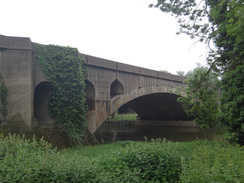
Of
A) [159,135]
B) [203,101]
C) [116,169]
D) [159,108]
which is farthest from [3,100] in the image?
[159,108]

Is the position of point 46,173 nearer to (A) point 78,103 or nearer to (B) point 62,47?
(A) point 78,103

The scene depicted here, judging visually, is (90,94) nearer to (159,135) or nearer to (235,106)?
(235,106)

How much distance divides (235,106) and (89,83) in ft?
25.9

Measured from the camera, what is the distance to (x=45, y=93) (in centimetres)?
1254

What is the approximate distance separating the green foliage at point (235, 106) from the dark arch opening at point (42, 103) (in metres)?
8.06

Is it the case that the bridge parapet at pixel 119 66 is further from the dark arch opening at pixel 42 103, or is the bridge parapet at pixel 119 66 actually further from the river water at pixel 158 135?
the river water at pixel 158 135

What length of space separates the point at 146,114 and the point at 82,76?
22783 mm

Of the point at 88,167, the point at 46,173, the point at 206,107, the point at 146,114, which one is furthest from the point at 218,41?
the point at 146,114

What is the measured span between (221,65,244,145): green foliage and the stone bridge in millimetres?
3525

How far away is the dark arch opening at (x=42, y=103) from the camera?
12.0 metres

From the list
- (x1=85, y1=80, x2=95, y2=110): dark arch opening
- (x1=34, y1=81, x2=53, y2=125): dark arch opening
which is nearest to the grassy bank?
(x1=34, y1=81, x2=53, y2=125): dark arch opening

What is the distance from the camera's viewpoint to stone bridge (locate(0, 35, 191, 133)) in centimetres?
1035

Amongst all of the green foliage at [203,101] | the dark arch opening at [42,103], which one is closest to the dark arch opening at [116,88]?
the dark arch opening at [42,103]

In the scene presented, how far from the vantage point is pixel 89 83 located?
14102mm
